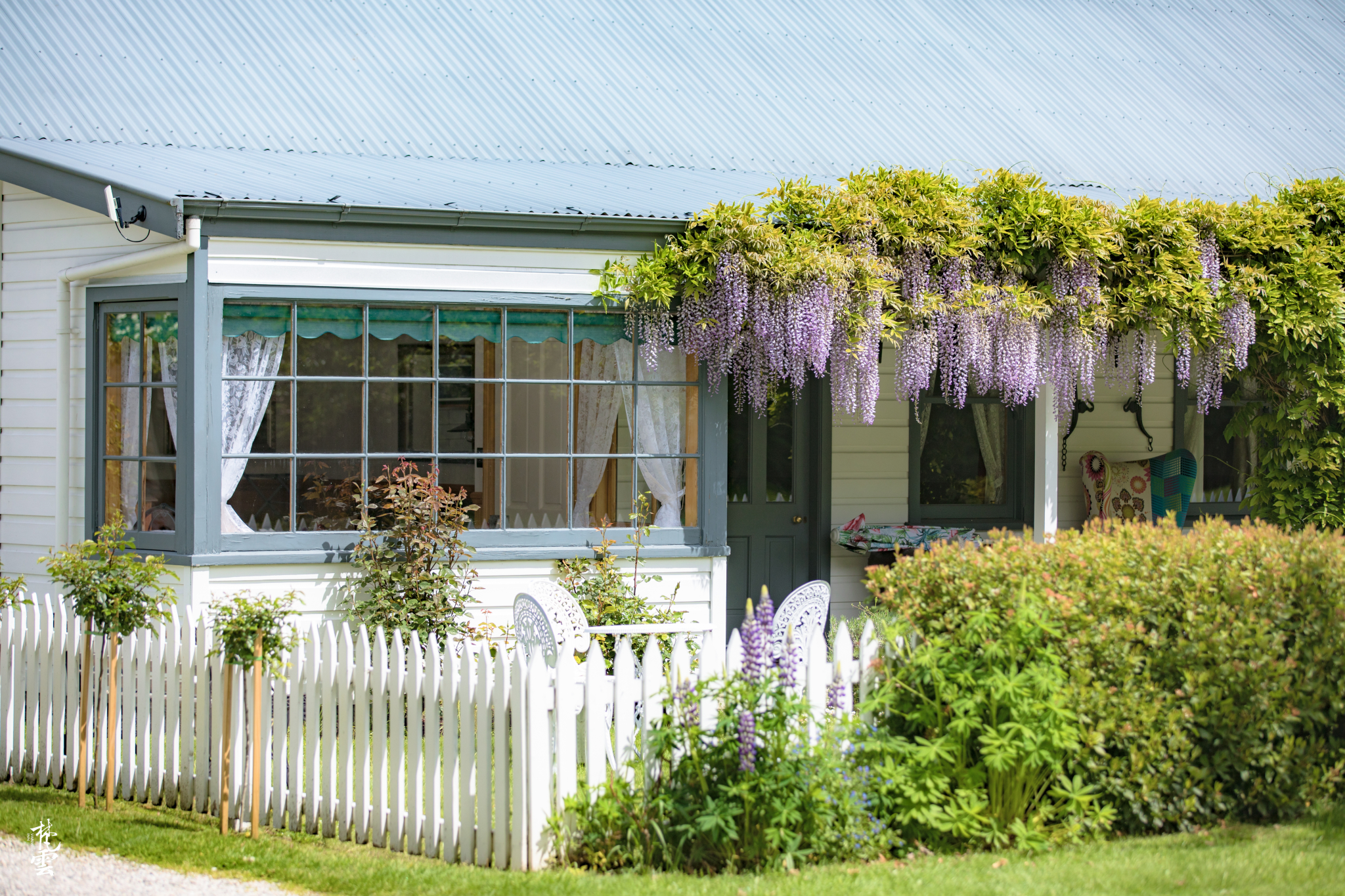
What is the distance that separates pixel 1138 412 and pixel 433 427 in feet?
20.6

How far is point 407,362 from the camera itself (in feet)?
47.1

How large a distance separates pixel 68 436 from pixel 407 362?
6.82m

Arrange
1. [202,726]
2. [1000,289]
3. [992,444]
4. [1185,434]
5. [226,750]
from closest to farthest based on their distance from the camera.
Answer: [226,750] < [202,726] < [1000,289] < [992,444] < [1185,434]

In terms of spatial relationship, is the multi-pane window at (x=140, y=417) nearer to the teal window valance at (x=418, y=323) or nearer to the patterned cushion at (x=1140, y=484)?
the teal window valance at (x=418, y=323)

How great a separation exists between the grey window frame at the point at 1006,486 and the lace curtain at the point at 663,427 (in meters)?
2.78

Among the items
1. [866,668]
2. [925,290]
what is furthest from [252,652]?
[925,290]

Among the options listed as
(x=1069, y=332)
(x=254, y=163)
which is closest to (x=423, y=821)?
(x=254, y=163)

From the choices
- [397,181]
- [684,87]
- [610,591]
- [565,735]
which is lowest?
[565,735]

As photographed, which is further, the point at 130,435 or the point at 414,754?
the point at 130,435

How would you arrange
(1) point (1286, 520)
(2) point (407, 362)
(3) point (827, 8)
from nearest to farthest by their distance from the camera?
(1) point (1286, 520), (3) point (827, 8), (2) point (407, 362)

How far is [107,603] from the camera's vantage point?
5750 mm

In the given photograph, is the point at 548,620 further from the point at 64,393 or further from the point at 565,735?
the point at 64,393

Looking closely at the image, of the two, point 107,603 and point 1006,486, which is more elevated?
point 1006,486

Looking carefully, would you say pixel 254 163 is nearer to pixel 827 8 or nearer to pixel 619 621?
pixel 619 621
